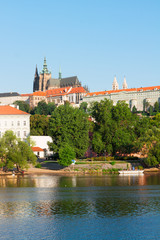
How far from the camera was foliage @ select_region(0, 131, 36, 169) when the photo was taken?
221 feet

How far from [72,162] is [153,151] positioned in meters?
12.9

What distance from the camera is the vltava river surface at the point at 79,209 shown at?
30625 millimetres

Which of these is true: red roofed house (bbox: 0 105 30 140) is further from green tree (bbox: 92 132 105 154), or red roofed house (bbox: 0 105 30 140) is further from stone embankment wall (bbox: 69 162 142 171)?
stone embankment wall (bbox: 69 162 142 171)

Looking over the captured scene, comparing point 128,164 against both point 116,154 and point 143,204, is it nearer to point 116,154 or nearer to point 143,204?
point 116,154

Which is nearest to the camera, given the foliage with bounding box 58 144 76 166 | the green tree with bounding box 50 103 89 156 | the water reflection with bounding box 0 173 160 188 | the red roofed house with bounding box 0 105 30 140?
the water reflection with bounding box 0 173 160 188

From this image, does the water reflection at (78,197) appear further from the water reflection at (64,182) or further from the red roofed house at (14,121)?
the red roofed house at (14,121)

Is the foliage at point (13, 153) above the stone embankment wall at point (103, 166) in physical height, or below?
above

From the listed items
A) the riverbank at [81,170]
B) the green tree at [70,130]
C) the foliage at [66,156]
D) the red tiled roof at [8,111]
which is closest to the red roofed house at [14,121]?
the red tiled roof at [8,111]

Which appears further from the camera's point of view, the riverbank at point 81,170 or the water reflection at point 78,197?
the riverbank at point 81,170

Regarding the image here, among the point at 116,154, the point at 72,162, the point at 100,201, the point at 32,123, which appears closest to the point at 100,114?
the point at 116,154

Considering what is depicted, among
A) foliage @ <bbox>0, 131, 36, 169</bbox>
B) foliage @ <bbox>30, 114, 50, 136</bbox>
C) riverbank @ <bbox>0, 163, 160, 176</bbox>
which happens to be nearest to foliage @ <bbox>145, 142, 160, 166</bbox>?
riverbank @ <bbox>0, 163, 160, 176</bbox>

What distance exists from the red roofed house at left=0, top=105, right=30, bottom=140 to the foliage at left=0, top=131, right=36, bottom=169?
1612 centimetres

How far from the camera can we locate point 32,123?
11231cm

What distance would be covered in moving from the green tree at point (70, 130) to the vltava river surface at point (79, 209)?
57.1 feet
